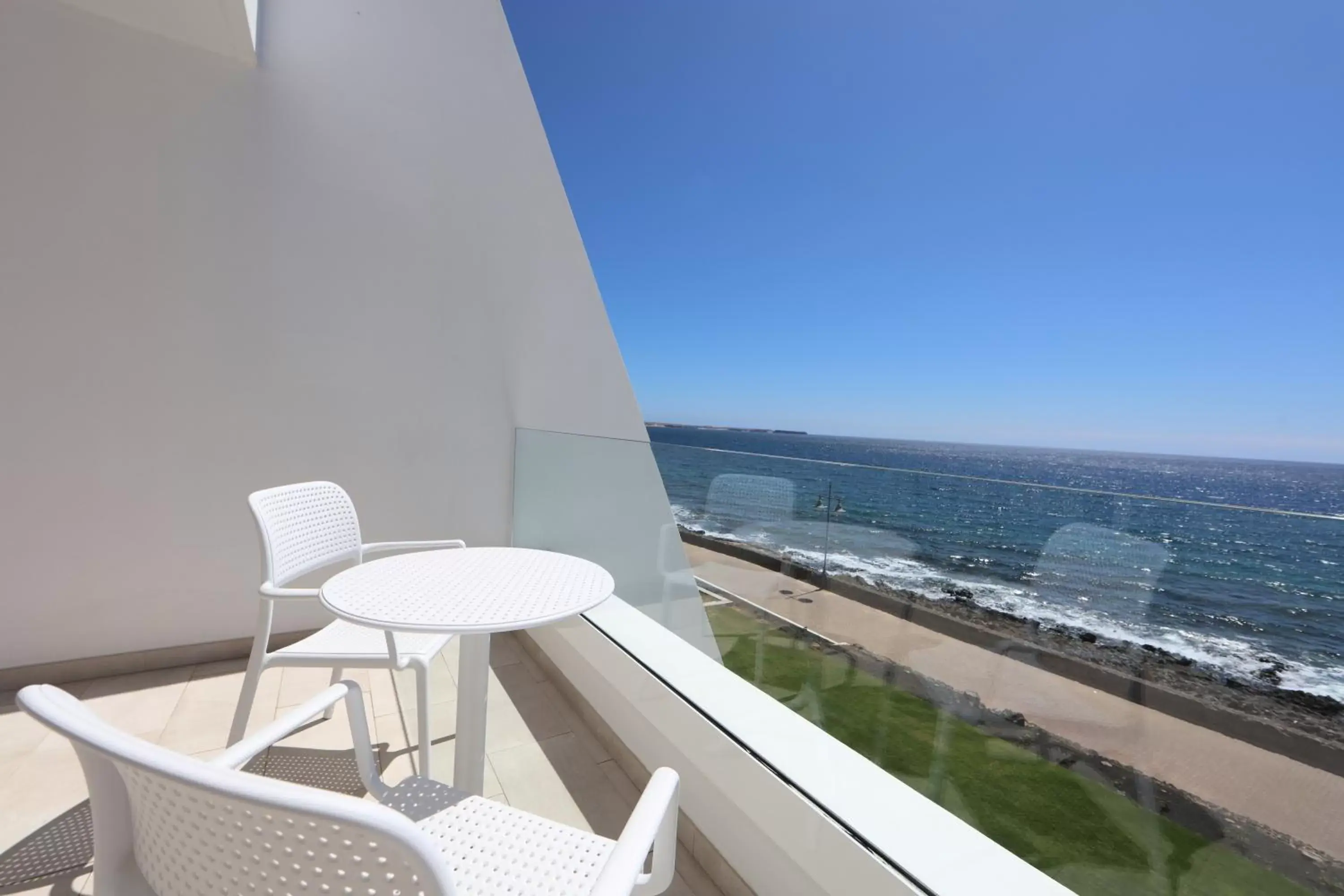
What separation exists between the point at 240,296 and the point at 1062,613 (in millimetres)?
3019

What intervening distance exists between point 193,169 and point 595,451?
1.94 m

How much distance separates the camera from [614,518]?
2.43 m

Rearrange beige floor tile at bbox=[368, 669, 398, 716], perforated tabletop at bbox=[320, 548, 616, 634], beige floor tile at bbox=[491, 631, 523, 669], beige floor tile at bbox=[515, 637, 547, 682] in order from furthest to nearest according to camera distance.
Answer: beige floor tile at bbox=[491, 631, 523, 669], beige floor tile at bbox=[515, 637, 547, 682], beige floor tile at bbox=[368, 669, 398, 716], perforated tabletop at bbox=[320, 548, 616, 634]

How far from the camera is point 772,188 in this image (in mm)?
15258

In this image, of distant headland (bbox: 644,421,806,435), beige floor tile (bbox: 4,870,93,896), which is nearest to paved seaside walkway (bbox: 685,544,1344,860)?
beige floor tile (bbox: 4,870,93,896)

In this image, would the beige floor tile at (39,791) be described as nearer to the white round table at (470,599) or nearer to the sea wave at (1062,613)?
the white round table at (470,599)

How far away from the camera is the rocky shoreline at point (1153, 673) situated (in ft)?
2.63

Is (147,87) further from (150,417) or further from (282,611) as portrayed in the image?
(282,611)

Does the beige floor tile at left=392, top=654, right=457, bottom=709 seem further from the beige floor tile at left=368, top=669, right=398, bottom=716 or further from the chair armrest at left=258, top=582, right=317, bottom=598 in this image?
the chair armrest at left=258, top=582, right=317, bottom=598

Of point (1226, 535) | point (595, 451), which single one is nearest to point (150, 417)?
point (595, 451)

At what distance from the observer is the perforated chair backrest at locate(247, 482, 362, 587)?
1530 millimetres

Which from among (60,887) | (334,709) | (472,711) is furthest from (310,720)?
(334,709)

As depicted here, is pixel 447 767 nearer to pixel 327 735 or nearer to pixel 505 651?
pixel 327 735

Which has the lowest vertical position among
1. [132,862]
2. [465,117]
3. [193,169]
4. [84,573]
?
[84,573]
